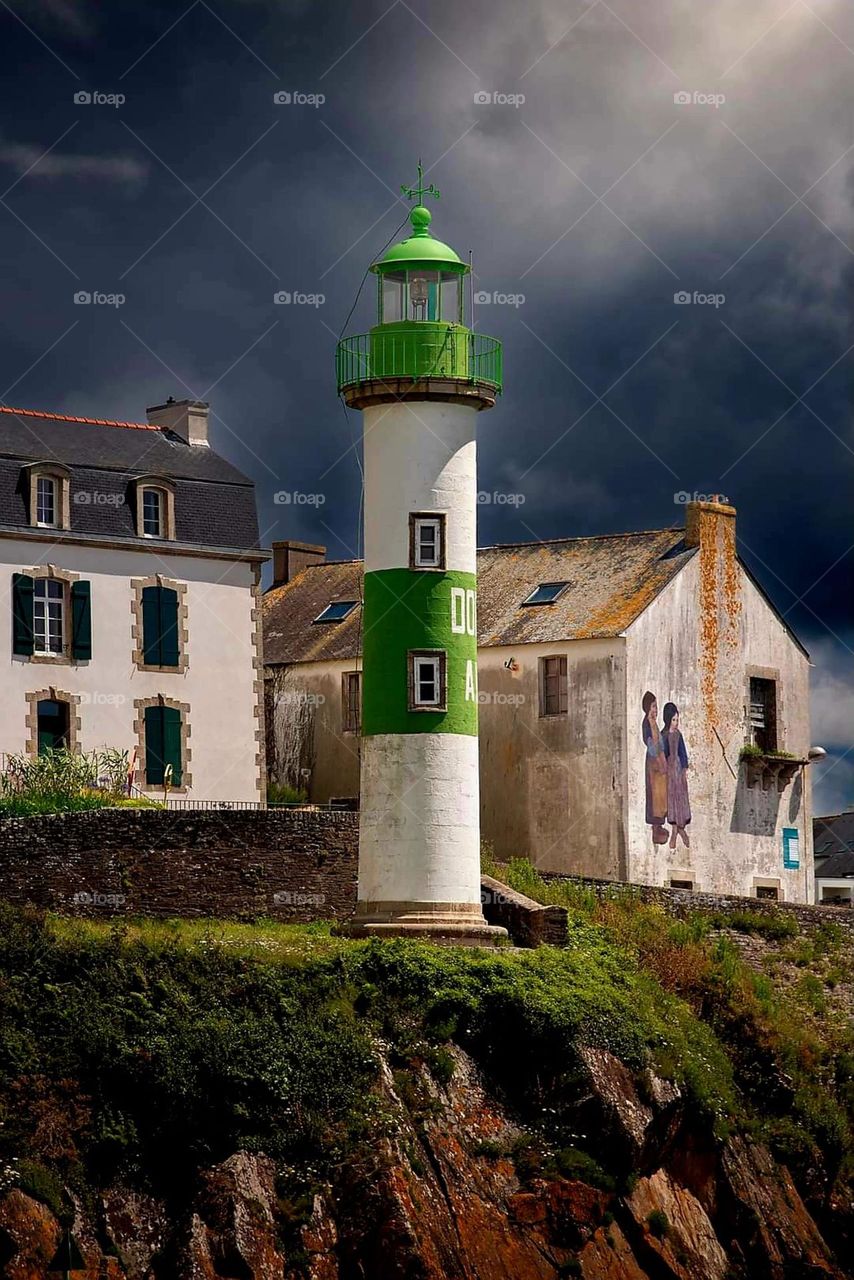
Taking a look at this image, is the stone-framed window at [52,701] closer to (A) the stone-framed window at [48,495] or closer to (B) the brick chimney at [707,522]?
(A) the stone-framed window at [48,495]

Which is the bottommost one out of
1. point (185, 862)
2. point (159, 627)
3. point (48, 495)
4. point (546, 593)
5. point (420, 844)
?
point (185, 862)

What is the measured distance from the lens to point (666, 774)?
54.9m

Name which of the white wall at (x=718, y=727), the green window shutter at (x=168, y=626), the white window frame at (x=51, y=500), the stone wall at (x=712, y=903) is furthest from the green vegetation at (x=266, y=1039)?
the white window frame at (x=51, y=500)

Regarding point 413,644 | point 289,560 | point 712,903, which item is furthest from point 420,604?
point 289,560

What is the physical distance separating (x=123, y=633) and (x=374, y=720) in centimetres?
726

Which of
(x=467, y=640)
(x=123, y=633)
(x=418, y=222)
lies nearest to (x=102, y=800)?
(x=123, y=633)

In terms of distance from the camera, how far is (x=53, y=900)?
44.7 m

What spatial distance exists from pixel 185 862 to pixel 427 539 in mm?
6567

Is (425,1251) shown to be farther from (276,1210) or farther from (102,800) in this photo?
(102,800)

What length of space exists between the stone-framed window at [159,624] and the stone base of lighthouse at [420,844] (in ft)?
23.3

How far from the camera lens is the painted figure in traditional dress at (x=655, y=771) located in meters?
54.5

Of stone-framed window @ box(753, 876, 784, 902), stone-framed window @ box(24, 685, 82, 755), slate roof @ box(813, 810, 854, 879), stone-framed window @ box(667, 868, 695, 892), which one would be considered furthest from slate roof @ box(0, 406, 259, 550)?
slate roof @ box(813, 810, 854, 879)

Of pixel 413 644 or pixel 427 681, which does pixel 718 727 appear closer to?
pixel 427 681

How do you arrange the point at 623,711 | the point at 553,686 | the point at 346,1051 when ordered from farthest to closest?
the point at 553,686, the point at 623,711, the point at 346,1051
